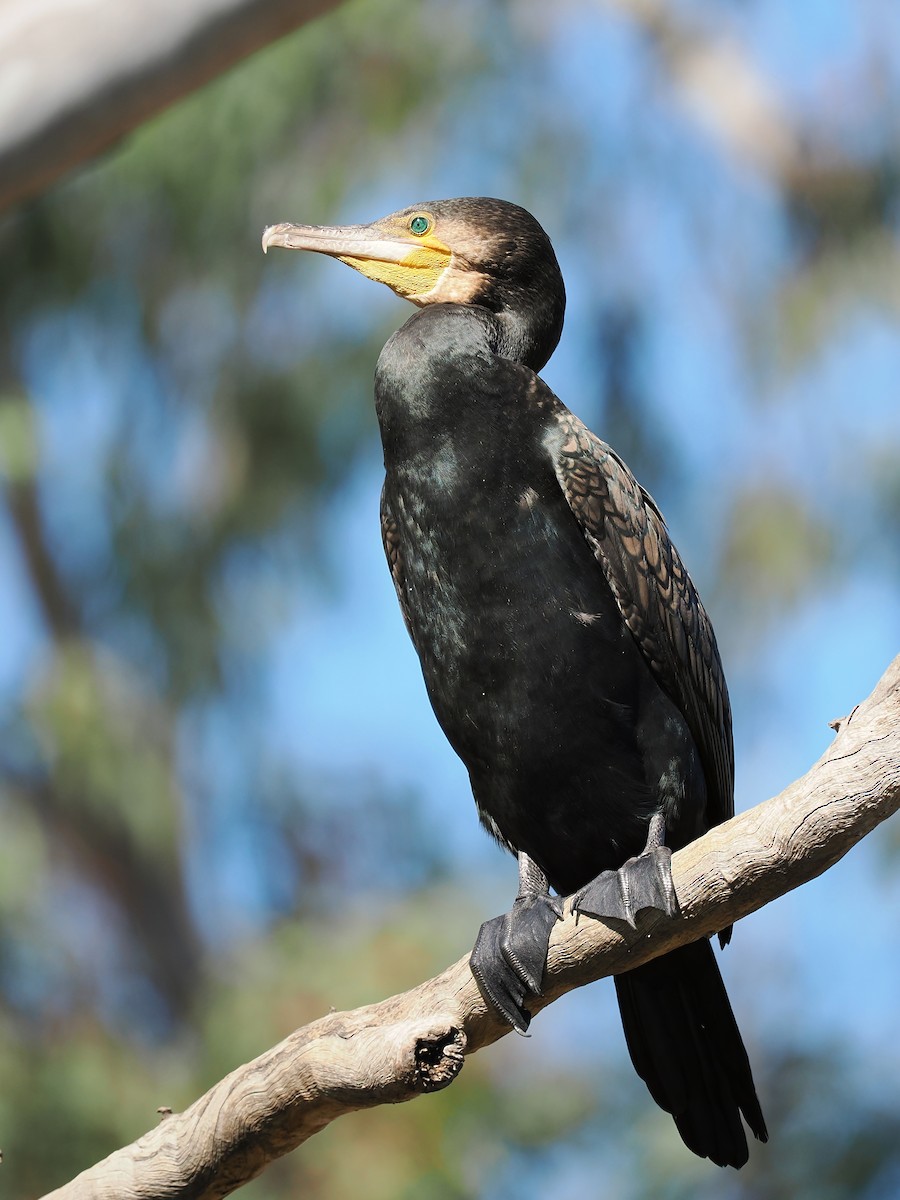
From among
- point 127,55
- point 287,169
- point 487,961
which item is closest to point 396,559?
point 487,961

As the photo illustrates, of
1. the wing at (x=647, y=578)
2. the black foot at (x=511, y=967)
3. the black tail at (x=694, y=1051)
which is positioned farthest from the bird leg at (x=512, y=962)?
the wing at (x=647, y=578)

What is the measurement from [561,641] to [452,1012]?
73 cm

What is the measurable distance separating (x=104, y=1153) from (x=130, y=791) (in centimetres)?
154

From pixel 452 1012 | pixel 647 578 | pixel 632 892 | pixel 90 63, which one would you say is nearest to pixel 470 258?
pixel 647 578

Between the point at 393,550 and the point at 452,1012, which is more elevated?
the point at 393,550

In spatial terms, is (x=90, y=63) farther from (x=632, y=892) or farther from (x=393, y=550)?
(x=632, y=892)

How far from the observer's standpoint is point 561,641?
9.49 feet

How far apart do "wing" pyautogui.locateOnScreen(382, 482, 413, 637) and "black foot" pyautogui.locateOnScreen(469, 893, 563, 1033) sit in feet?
2.44

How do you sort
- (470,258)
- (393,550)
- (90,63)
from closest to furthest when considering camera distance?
1. (393,550)
2. (470,258)
3. (90,63)

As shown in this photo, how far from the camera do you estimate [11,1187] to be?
5.63 meters

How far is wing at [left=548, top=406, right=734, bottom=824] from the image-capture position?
9.57 ft

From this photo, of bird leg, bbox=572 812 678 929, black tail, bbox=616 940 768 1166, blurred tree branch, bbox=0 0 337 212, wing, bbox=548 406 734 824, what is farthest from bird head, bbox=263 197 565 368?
black tail, bbox=616 940 768 1166

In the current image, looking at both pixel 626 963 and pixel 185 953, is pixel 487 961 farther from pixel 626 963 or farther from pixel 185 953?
pixel 185 953

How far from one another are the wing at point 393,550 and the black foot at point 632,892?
78 cm
